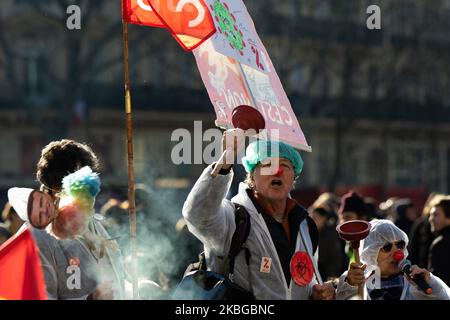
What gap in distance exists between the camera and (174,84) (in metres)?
39.4

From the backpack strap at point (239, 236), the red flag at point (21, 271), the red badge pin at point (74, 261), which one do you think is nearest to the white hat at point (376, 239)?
the backpack strap at point (239, 236)

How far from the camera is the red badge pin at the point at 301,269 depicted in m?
4.43

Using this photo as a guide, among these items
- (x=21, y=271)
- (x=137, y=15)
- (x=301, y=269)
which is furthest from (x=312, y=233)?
(x=21, y=271)

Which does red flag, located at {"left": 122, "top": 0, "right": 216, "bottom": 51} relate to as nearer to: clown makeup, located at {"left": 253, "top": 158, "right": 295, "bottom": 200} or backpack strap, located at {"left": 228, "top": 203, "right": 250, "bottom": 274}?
clown makeup, located at {"left": 253, "top": 158, "right": 295, "bottom": 200}

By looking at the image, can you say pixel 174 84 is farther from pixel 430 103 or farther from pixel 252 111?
pixel 252 111

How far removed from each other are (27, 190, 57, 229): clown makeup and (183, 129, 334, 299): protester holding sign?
2.67ft

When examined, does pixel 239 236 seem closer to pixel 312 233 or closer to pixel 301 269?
pixel 301 269

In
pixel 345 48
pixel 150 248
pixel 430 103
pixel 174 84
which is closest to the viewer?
pixel 150 248

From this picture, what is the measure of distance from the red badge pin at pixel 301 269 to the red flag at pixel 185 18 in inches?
36.5

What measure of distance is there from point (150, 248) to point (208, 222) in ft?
4.64

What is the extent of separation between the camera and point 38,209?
136 inches

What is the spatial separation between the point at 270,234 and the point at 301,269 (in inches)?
7.3

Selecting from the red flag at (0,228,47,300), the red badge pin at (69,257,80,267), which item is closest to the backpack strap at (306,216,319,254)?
the red badge pin at (69,257,80,267)
